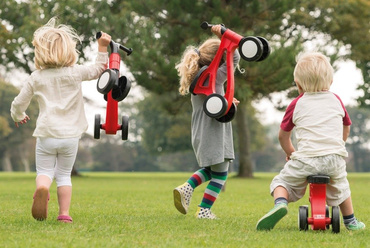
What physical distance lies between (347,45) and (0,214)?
820 inches

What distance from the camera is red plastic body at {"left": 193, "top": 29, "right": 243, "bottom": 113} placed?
5168 millimetres

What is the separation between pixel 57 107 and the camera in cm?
478

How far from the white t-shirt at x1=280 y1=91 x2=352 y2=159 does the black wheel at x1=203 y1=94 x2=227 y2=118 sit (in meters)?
0.53

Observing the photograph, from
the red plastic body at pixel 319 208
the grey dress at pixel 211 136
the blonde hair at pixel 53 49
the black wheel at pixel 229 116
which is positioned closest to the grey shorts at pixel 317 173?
the red plastic body at pixel 319 208

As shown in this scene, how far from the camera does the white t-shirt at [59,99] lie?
15.6ft

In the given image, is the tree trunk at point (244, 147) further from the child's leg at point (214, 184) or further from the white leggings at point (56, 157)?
the white leggings at point (56, 157)

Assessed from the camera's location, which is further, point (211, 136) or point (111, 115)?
point (211, 136)

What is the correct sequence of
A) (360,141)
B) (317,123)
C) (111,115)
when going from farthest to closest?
(360,141)
(111,115)
(317,123)

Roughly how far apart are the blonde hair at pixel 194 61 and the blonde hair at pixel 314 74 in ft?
4.22

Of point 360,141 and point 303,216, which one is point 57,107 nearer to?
point 303,216

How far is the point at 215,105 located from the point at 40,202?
1635mm

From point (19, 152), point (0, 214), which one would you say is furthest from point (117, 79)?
point (19, 152)

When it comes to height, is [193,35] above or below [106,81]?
above

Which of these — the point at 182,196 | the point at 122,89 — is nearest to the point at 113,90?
the point at 122,89
